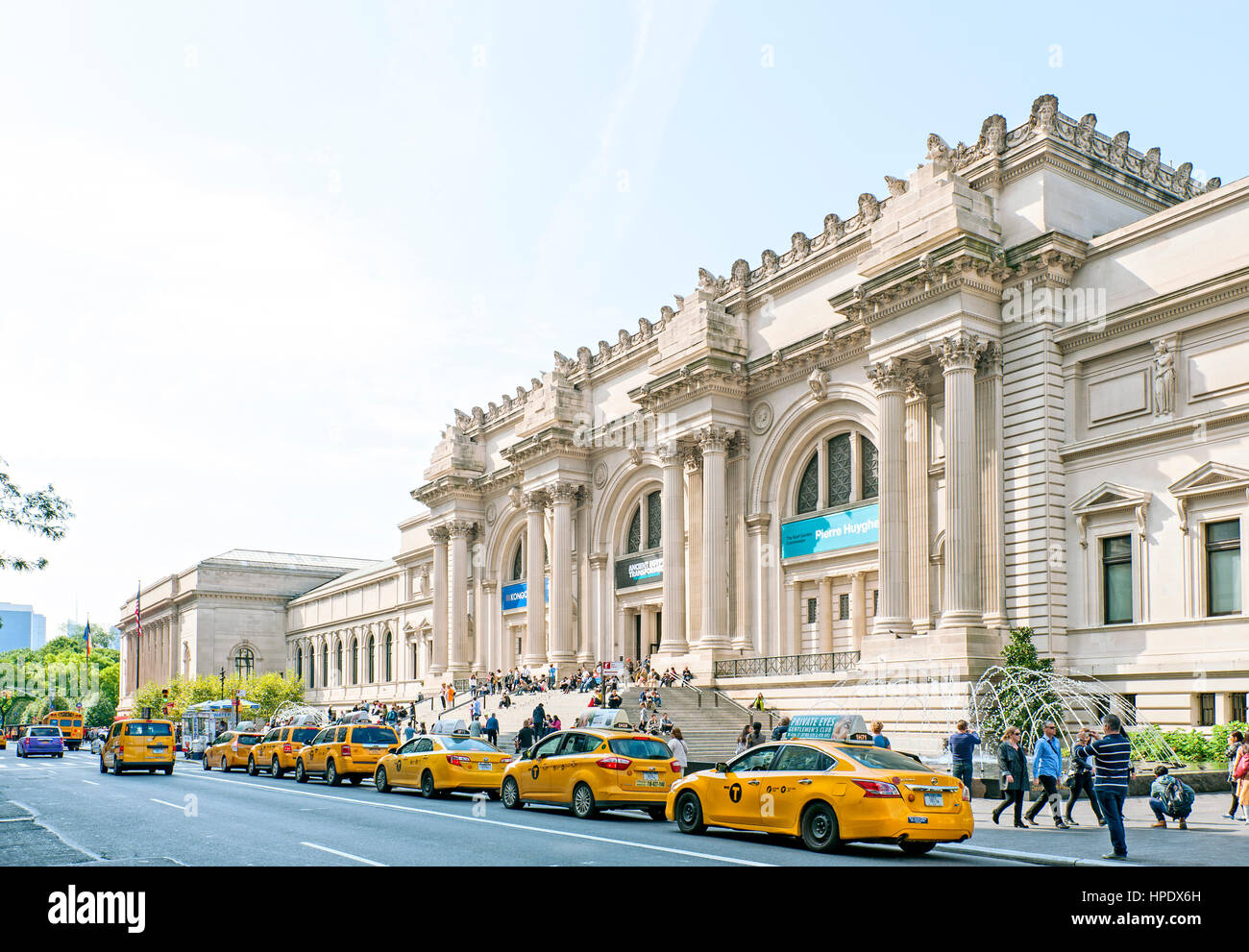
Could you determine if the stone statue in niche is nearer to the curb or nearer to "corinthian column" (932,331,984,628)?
"corinthian column" (932,331,984,628)

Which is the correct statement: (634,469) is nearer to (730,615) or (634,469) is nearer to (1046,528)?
(730,615)

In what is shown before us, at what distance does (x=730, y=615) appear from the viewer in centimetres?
4581

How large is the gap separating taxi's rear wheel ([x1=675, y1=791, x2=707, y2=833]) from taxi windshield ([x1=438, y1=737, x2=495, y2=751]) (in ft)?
31.8

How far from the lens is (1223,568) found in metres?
29.6

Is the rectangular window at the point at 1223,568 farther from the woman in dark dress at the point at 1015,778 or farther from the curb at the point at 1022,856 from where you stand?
the curb at the point at 1022,856

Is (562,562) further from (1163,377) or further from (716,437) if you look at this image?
(1163,377)

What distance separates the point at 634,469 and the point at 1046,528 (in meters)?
23.3

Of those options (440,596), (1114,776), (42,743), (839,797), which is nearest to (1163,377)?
(1114,776)

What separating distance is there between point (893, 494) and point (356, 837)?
2364 centimetres

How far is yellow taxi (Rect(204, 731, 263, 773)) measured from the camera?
4147 cm

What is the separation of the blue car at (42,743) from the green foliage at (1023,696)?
50.7 m

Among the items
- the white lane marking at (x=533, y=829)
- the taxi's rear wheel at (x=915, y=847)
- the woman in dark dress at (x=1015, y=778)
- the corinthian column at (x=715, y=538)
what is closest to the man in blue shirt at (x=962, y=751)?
the woman in dark dress at (x=1015, y=778)
